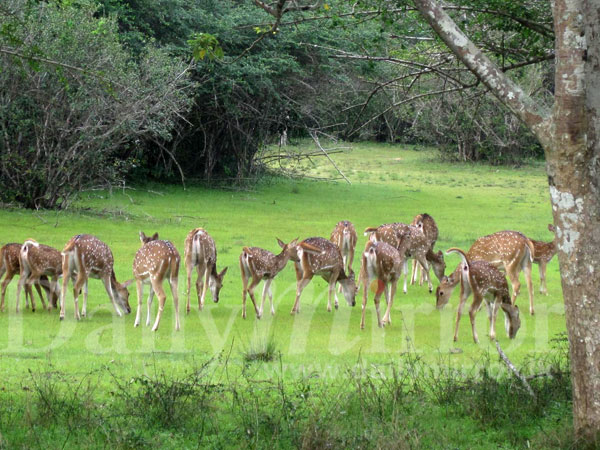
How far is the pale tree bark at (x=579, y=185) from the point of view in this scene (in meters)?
5.86

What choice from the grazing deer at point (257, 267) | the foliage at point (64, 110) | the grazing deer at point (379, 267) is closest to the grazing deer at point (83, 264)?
the grazing deer at point (257, 267)

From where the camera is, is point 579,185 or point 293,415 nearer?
point 579,185

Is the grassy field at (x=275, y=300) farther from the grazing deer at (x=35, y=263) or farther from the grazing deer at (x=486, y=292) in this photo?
the grazing deer at (x=35, y=263)

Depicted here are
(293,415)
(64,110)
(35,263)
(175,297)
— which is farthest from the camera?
(64,110)

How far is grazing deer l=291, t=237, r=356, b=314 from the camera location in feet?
40.3

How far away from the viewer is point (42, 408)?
21.8 ft

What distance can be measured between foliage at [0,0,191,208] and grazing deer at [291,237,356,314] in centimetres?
859

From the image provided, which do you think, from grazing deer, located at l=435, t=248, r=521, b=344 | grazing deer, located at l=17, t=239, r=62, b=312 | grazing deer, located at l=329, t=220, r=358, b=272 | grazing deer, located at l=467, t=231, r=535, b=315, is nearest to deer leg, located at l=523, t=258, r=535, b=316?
grazing deer, located at l=467, t=231, r=535, b=315

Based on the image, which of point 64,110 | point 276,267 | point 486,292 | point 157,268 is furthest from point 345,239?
point 64,110

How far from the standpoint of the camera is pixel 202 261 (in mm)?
12734

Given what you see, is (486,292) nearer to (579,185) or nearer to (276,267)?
(276,267)

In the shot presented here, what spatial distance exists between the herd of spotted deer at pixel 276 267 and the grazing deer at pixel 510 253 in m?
0.01

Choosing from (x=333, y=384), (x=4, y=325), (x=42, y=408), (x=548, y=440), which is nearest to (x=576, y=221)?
(x=548, y=440)

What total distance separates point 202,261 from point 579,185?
761cm
